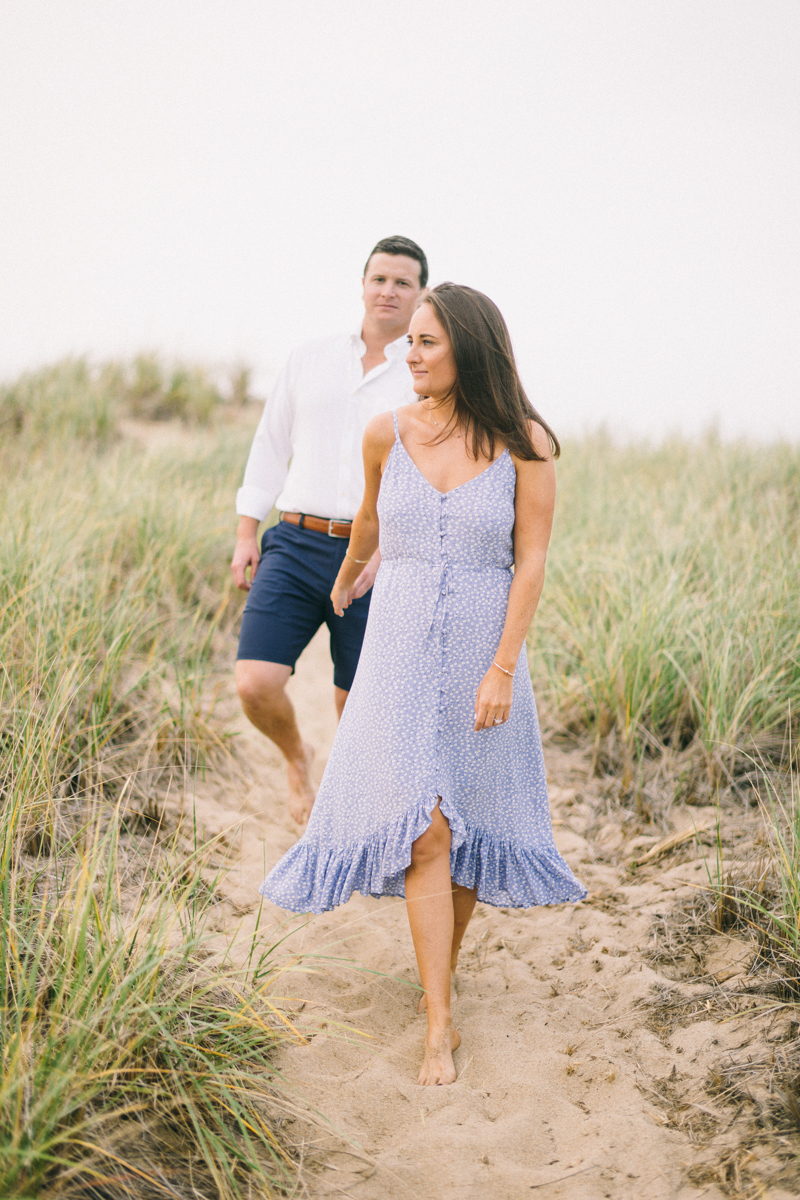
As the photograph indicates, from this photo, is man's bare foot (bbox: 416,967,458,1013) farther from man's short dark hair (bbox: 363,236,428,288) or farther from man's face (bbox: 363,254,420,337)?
man's short dark hair (bbox: 363,236,428,288)

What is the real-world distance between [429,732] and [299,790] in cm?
170

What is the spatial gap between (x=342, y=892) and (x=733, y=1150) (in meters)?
1.07

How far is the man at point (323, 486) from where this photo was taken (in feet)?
11.0

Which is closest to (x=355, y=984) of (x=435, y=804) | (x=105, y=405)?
(x=435, y=804)

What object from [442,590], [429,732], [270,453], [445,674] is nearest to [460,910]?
[429,732]

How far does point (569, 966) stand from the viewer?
110 inches

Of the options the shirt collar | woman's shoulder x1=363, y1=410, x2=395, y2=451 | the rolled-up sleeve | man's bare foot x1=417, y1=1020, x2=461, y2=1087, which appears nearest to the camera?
man's bare foot x1=417, y1=1020, x2=461, y2=1087

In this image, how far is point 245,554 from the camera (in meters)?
3.60

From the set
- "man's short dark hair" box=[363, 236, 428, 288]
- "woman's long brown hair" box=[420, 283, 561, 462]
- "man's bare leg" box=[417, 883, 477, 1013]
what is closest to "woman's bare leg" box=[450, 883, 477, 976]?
"man's bare leg" box=[417, 883, 477, 1013]

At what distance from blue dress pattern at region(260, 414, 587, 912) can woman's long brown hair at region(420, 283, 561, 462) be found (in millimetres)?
73

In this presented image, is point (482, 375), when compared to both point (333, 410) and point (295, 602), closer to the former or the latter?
point (333, 410)

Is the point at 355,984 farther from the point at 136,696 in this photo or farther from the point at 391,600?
the point at 136,696

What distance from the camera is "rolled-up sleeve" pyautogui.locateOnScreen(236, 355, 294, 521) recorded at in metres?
3.58

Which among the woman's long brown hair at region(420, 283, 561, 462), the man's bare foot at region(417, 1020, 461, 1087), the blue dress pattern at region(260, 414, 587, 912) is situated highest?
the woman's long brown hair at region(420, 283, 561, 462)
